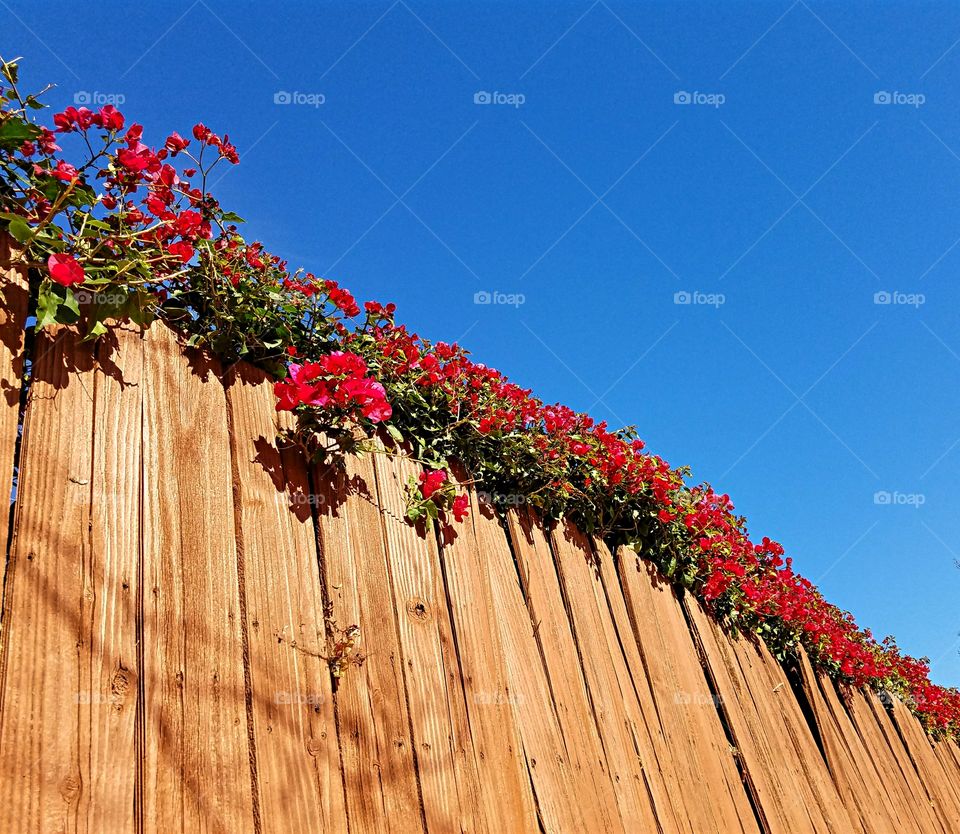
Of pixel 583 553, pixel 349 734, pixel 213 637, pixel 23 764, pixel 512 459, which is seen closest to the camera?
pixel 23 764

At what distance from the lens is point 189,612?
5.14 ft

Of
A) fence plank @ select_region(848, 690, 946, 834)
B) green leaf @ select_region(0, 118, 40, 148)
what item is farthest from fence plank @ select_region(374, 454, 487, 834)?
fence plank @ select_region(848, 690, 946, 834)

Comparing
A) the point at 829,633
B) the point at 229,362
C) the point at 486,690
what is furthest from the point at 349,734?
the point at 829,633

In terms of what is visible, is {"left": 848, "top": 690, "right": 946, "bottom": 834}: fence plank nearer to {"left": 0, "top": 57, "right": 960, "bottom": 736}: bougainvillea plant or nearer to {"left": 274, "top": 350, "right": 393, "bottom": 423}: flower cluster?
{"left": 0, "top": 57, "right": 960, "bottom": 736}: bougainvillea plant

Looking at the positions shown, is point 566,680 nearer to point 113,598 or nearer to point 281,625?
point 281,625

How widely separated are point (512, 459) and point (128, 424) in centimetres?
161

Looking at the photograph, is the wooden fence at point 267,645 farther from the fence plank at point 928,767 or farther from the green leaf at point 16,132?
the fence plank at point 928,767

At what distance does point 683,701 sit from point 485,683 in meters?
1.38

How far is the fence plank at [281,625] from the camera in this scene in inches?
61.7

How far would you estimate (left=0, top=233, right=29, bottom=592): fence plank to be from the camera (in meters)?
1.37

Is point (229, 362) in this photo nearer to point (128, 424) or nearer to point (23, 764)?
point (128, 424)

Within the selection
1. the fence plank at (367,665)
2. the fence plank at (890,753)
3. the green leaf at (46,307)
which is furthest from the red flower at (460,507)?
the fence plank at (890,753)

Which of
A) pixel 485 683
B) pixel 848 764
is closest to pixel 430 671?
pixel 485 683

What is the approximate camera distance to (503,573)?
2.56m
